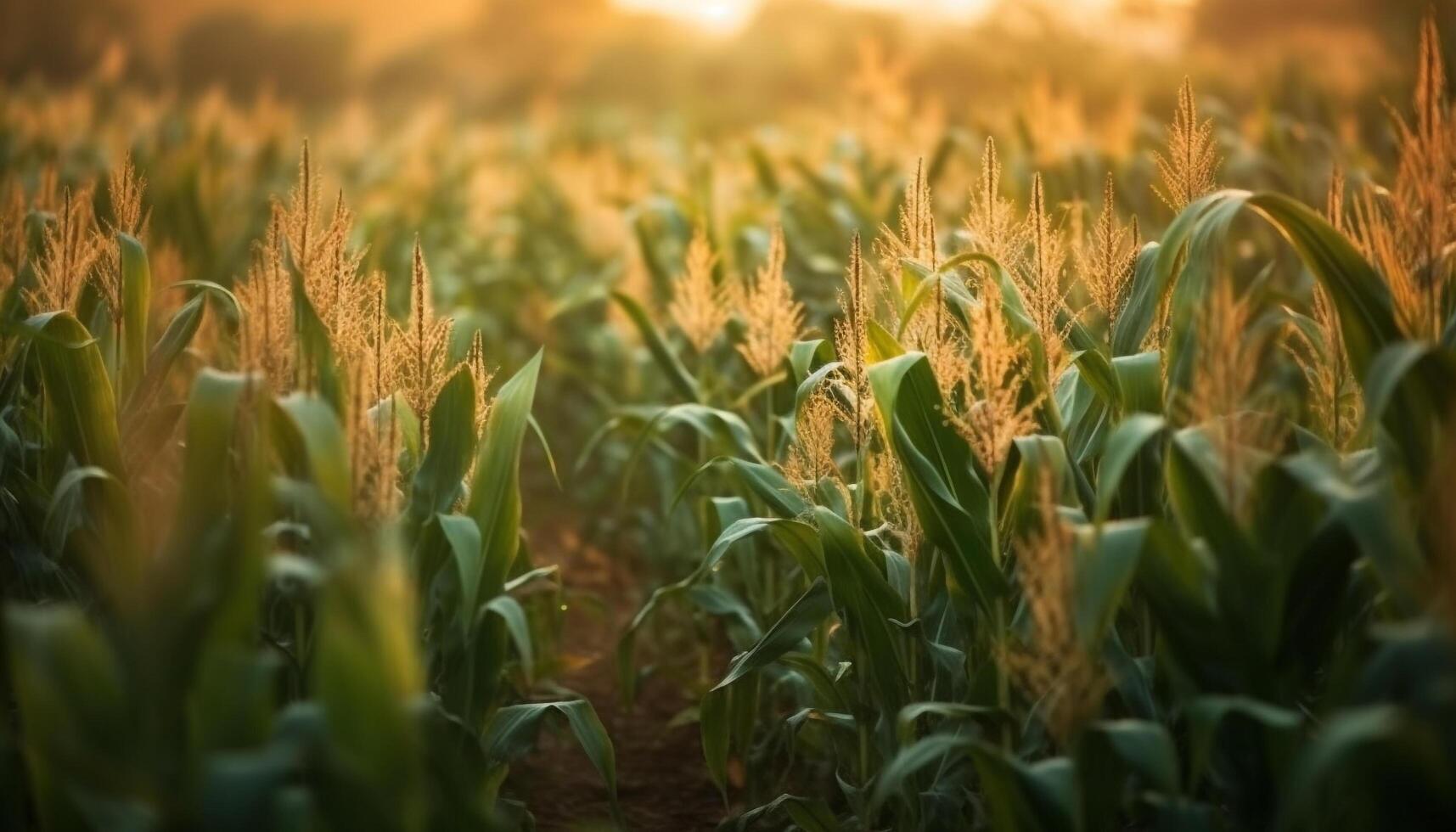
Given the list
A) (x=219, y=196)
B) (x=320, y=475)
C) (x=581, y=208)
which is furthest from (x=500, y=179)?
(x=320, y=475)

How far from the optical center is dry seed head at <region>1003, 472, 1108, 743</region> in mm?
1647

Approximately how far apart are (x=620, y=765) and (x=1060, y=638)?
187 centimetres

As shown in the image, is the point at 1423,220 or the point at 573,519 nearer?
the point at 1423,220

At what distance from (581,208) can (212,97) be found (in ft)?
12.9

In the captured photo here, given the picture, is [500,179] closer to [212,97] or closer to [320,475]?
[212,97]

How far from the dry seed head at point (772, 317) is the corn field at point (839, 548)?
0.02 metres

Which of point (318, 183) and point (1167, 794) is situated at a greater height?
point (318, 183)

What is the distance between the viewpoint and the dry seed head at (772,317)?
106 inches

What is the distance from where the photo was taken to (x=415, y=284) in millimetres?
2062

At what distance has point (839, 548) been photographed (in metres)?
2.17

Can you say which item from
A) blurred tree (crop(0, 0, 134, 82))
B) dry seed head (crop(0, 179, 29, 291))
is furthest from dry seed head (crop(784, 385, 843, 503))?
blurred tree (crop(0, 0, 134, 82))

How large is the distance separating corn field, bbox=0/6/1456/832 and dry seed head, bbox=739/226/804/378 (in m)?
0.02

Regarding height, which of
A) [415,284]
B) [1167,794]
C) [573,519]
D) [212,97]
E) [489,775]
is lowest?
[573,519]

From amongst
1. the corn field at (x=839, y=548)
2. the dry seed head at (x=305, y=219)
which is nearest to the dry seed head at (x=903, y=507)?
the corn field at (x=839, y=548)
